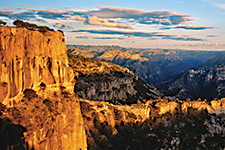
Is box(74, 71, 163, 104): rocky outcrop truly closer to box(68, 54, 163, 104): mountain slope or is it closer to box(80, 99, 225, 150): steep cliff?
box(68, 54, 163, 104): mountain slope

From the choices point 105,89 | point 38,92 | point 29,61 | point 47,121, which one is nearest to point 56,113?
point 47,121

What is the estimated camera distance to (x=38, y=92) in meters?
53.1

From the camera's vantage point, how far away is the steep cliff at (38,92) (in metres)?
45.7

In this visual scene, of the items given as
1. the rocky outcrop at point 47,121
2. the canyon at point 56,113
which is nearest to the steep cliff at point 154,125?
the canyon at point 56,113

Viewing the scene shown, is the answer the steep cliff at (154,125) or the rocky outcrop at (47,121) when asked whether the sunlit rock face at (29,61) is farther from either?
the steep cliff at (154,125)

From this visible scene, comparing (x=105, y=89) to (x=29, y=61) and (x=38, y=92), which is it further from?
(x=29, y=61)

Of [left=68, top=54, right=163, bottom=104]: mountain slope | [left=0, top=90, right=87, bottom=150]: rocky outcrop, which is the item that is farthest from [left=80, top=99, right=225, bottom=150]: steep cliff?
[left=0, top=90, right=87, bottom=150]: rocky outcrop

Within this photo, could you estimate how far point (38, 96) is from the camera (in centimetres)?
5306

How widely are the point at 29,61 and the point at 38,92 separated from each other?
27.2 ft

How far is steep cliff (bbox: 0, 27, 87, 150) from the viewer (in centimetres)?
4572

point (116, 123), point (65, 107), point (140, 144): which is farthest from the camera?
point (116, 123)

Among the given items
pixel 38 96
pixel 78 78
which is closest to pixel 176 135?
pixel 78 78

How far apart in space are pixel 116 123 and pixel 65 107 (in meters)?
38.2

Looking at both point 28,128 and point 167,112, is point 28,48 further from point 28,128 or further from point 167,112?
point 167,112
